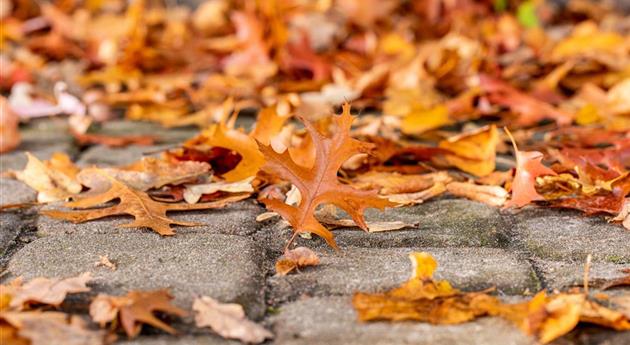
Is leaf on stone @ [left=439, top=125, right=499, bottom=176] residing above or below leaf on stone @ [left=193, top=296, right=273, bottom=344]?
below

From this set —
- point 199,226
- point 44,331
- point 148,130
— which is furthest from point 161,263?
point 148,130

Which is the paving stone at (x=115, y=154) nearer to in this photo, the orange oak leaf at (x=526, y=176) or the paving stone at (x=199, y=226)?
the paving stone at (x=199, y=226)

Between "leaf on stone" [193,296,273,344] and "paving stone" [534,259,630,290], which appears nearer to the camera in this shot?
"leaf on stone" [193,296,273,344]

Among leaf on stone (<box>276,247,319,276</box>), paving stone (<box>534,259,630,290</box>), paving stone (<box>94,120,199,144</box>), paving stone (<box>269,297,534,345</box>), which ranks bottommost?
paving stone (<box>94,120,199,144</box>)

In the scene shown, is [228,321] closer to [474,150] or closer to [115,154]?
[474,150]

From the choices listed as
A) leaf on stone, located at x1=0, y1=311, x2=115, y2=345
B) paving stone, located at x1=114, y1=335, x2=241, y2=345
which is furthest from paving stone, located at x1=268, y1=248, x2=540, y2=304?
leaf on stone, located at x1=0, y1=311, x2=115, y2=345

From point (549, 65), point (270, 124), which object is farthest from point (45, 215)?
point (549, 65)

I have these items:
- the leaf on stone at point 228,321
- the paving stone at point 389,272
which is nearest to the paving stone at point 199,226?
the paving stone at point 389,272

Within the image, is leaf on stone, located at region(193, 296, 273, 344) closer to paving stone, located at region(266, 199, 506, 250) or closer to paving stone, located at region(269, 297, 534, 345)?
paving stone, located at region(269, 297, 534, 345)
